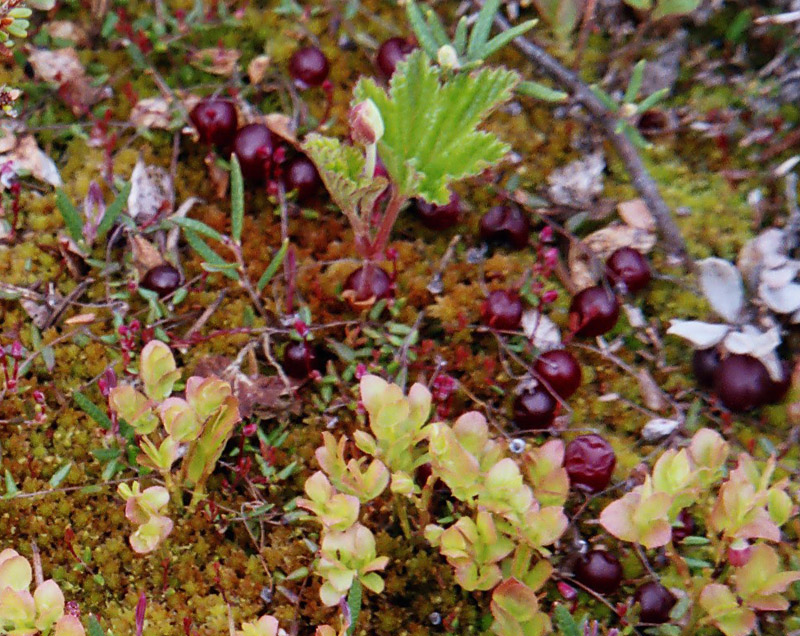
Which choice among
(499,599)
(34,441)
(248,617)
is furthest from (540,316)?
(34,441)

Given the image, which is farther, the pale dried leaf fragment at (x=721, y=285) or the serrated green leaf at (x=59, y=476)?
the pale dried leaf fragment at (x=721, y=285)

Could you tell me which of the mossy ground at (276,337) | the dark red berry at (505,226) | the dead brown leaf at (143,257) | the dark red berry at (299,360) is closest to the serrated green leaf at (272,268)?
the mossy ground at (276,337)

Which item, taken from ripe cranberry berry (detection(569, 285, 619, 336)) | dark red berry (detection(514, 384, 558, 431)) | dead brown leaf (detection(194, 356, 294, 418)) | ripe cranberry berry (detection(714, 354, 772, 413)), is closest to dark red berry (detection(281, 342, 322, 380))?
dead brown leaf (detection(194, 356, 294, 418))

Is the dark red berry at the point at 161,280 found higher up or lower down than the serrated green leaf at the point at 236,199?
lower down

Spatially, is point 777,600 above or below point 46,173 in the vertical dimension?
below

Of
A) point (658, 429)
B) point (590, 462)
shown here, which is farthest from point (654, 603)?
point (658, 429)

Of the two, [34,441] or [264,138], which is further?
[264,138]

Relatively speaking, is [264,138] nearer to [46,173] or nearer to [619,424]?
[46,173]

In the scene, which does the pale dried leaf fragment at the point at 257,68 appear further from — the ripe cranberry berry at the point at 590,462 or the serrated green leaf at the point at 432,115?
the ripe cranberry berry at the point at 590,462
